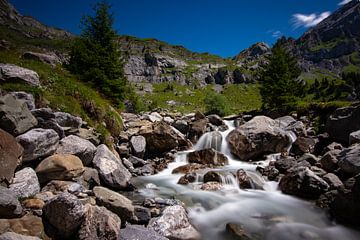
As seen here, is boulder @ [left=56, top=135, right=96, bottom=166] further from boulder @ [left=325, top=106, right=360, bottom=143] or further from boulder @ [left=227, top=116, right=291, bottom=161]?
boulder @ [left=325, top=106, right=360, bottom=143]

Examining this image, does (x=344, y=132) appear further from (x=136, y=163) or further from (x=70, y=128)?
(x=70, y=128)

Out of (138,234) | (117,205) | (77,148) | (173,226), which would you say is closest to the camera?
(138,234)

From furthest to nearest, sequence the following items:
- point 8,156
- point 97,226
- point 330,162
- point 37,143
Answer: point 330,162, point 37,143, point 8,156, point 97,226

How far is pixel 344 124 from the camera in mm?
19016

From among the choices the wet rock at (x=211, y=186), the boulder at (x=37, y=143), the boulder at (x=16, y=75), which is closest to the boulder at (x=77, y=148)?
the boulder at (x=37, y=143)

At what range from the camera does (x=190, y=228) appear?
28.2 ft

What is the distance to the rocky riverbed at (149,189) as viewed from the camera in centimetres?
645

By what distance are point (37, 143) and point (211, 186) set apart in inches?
348

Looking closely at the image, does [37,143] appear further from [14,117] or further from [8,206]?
[8,206]

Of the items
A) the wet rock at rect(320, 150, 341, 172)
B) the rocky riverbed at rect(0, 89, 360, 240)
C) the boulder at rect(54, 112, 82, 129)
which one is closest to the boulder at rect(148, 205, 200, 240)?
the rocky riverbed at rect(0, 89, 360, 240)

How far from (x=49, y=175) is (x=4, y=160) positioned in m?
2.14

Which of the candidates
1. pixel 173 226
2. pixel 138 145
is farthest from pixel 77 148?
pixel 138 145

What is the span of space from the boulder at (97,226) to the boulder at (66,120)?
6787 mm

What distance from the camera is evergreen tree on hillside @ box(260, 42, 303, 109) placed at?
116ft
